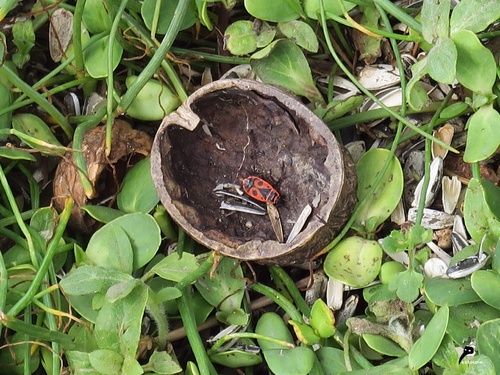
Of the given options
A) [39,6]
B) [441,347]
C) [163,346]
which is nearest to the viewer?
[441,347]

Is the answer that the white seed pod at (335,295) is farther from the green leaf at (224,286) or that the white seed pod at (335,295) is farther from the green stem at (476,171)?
the green stem at (476,171)

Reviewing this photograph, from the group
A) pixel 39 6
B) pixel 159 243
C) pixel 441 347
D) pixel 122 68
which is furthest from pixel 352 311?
pixel 39 6

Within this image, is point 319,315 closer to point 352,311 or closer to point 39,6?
point 352,311

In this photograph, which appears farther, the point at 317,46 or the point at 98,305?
the point at 317,46

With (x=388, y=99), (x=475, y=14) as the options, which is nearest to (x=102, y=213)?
(x=388, y=99)

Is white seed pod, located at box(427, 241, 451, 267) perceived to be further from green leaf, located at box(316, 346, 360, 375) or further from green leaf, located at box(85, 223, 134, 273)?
green leaf, located at box(85, 223, 134, 273)

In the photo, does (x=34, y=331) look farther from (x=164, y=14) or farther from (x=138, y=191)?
(x=164, y=14)

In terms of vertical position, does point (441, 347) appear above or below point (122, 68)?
below
